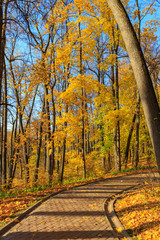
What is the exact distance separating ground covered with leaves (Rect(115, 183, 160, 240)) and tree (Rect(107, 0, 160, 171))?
1337 millimetres

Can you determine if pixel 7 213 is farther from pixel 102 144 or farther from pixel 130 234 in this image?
pixel 102 144

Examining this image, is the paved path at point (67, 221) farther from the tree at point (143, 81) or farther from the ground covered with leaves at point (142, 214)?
the tree at point (143, 81)

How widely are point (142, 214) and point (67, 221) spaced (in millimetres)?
1946

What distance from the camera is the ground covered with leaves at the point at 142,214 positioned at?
386cm

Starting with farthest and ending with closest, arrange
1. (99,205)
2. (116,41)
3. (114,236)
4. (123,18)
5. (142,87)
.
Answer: (116,41) < (99,205) < (123,18) < (142,87) < (114,236)

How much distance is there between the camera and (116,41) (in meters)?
13.9

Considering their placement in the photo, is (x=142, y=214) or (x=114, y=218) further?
(x=114, y=218)

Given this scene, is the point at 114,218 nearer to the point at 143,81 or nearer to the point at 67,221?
→ the point at 67,221

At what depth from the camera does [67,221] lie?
481 cm

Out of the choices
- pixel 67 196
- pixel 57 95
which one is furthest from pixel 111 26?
pixel 67 196

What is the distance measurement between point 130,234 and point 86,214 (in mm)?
1609

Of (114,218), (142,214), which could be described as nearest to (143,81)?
(142,214)

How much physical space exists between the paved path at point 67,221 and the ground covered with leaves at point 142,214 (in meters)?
0.48

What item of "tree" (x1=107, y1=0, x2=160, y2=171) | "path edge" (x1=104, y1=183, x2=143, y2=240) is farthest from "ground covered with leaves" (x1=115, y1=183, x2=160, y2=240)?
"tree" (x1=107, y1=0, x2=160, y2=171)
